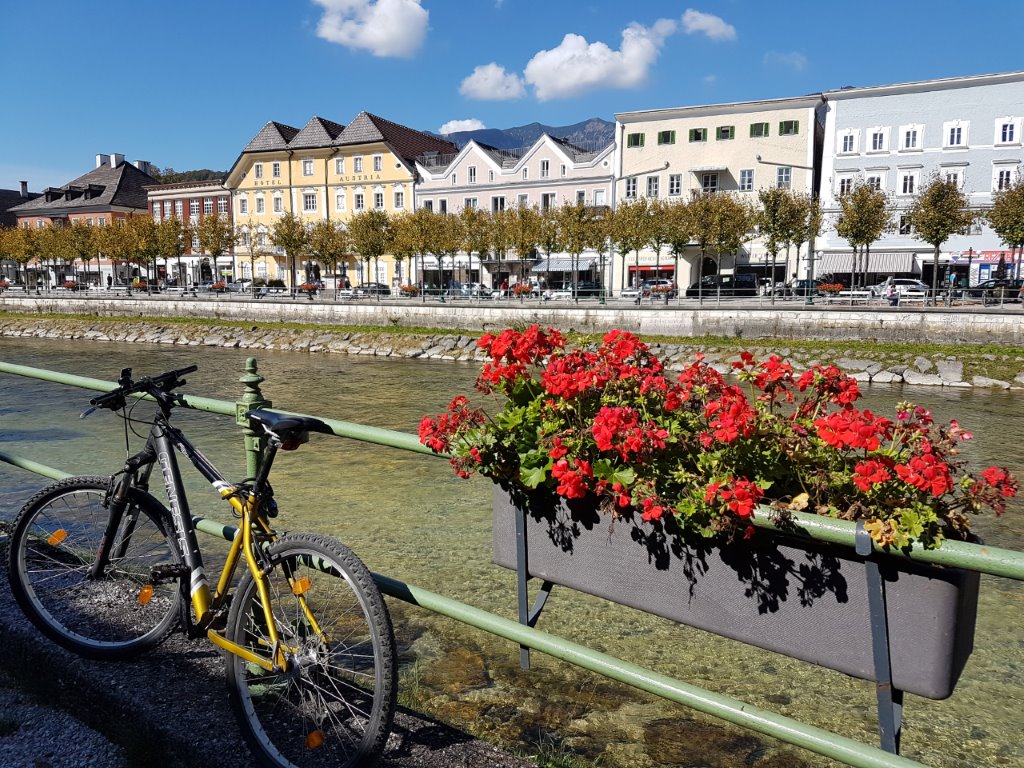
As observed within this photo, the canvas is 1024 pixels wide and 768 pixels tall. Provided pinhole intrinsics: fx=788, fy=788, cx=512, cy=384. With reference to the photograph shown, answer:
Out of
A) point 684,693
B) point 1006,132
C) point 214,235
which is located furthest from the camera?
point 214,235

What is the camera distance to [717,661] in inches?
194

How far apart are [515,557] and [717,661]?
2645 mm

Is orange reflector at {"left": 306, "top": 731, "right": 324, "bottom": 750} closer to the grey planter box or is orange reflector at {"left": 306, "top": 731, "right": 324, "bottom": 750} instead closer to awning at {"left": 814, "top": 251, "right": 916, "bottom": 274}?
the grey planter box

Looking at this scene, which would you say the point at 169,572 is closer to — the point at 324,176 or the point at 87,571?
the point at 87,571

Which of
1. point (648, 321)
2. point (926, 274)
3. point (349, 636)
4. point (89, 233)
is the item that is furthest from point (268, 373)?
point (89, 233)

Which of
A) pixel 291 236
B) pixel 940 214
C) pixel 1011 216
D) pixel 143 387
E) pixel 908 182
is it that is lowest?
pixel 143 387

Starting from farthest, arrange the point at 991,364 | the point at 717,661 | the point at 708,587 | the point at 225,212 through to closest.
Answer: the point at 225,212 < the point at 991,364 < the point at 717,661 < the point at 708,587

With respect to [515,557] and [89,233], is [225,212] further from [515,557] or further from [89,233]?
[515,557]

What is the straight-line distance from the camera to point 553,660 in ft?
15.2

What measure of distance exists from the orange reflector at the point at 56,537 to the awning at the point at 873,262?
4528 cm

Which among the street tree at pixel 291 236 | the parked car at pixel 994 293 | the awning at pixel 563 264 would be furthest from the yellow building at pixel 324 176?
the parked car at pixel 994 293

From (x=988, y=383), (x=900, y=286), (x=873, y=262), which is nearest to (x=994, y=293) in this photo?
(x=988, y=383)

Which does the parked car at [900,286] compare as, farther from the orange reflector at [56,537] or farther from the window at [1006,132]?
the orange reflector at [56,537]

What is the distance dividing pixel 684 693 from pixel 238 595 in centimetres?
142
